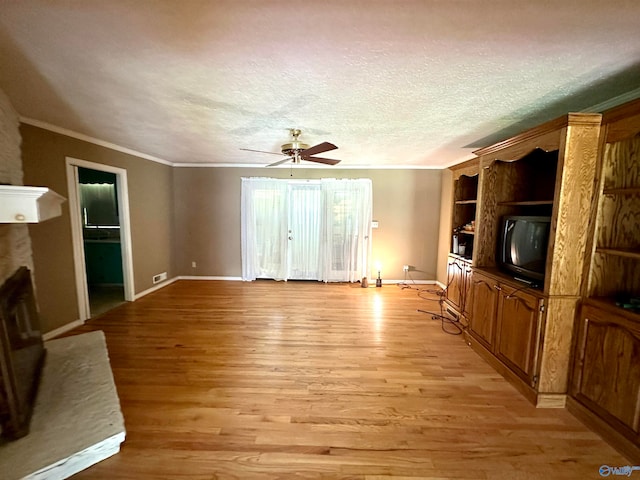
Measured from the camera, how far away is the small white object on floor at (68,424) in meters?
1.36

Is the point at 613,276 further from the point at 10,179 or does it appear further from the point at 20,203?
the point at 10,179

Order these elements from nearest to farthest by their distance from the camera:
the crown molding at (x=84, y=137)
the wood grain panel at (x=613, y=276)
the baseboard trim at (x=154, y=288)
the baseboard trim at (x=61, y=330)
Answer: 1. the wood grain panel at (x=613, y=276)
2. the crown molding at (x=84, y=137)
3. the baseboard trim at (x=61, y=330)
4. the baseboard trim at (x=154, y=288)

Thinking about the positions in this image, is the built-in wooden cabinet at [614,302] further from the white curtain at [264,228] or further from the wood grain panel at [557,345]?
the white curtain at [264,228]

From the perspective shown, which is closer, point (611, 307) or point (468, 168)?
point (611, 307)

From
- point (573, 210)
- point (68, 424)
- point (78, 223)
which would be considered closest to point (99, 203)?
point (78, 223)

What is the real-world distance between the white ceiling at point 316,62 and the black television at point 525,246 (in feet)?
3.27

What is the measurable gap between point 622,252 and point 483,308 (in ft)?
3.96

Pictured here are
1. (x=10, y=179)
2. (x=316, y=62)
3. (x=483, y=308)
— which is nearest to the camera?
(x=316, y=62)

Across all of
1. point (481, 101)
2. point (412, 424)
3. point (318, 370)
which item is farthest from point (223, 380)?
point (481, 101)

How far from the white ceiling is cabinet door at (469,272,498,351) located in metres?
1.63

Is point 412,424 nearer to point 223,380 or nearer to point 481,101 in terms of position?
point 223,380

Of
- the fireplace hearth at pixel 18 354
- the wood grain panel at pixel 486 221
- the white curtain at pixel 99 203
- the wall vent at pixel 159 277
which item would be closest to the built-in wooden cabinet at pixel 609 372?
the wood grain panel at pixel 486 221

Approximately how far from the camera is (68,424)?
5.21 feet

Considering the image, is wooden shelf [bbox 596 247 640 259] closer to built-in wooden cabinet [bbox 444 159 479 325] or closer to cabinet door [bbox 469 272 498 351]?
cabinet door [bbox 469 272 498 351]
